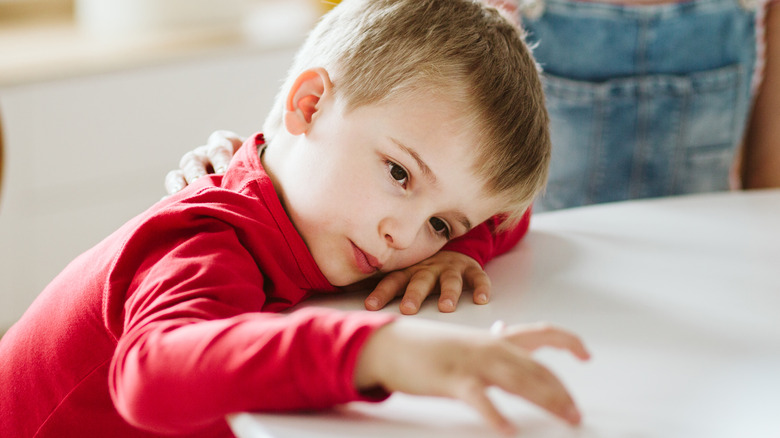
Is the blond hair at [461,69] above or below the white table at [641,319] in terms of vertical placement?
above

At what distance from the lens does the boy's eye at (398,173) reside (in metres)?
0.81

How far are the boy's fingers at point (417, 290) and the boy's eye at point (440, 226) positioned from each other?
0.06m

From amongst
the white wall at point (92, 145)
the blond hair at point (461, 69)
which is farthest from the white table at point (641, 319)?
the white wall at point (92, 145)

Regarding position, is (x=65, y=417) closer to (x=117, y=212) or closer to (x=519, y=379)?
(x=519, y=379)

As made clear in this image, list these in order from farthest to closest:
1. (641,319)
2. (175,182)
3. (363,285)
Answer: (175,182) < (363,285) < (641,319)

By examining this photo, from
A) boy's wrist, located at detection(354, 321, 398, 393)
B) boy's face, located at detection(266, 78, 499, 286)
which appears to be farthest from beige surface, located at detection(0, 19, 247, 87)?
boy's wrist, located at detection(354, 321, 398, 393)

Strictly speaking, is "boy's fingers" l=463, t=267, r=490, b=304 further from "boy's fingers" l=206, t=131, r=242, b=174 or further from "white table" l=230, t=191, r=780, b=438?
"boy's fingers" l=206, t=131, r=242, b=174

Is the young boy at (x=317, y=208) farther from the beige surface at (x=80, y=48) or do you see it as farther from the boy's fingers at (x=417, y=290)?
the beige surface at (x=80, y=48)

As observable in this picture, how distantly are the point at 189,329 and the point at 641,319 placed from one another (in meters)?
0.43

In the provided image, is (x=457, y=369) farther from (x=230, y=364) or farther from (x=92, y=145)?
(x=92, y=145)

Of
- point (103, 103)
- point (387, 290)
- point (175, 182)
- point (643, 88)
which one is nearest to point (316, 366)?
point (387, 290)

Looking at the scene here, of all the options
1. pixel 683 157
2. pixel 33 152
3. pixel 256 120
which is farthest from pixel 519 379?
pixel 256 120

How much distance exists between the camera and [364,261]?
839 mm

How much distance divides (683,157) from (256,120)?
4.93 feet
